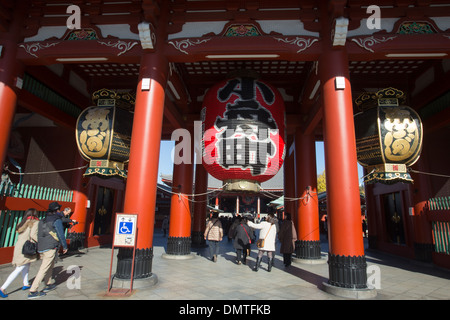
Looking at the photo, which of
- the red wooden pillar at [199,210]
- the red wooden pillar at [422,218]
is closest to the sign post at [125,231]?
the red wooden pillar at [199,210]

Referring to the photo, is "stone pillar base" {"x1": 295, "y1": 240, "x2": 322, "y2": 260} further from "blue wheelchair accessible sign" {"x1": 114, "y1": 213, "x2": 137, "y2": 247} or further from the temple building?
"blue wheelchair accessible sign" {"x1": 114, "y1": 213, "x2": 137, "y2": 247}

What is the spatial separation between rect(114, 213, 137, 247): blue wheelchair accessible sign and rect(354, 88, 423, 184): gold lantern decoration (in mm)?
5447

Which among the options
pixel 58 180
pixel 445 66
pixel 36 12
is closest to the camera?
pixel 36 12

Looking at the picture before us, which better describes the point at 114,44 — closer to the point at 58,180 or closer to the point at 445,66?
the point at 58,180

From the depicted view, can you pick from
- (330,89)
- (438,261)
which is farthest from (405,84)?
(438,261)

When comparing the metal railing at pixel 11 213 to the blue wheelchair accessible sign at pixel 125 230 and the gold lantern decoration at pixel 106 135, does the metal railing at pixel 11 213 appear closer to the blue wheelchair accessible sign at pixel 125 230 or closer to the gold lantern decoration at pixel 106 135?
the gold lantern decoration at pixel 106 135

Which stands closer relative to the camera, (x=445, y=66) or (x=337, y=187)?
(x=337, y=187)

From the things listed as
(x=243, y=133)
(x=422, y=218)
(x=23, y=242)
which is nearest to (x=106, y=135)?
(x=23, y=242)

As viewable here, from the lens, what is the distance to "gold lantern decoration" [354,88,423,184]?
6.06 metres

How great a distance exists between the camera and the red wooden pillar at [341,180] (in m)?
5.24

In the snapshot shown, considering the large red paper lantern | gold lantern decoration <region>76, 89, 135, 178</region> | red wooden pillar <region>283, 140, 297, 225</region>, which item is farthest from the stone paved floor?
red wooden pillar <region>283, 140, 297, 225</region>

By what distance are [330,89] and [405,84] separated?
214 inches

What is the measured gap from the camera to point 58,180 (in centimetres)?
1034

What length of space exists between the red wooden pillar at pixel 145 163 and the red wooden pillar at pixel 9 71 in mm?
3531
